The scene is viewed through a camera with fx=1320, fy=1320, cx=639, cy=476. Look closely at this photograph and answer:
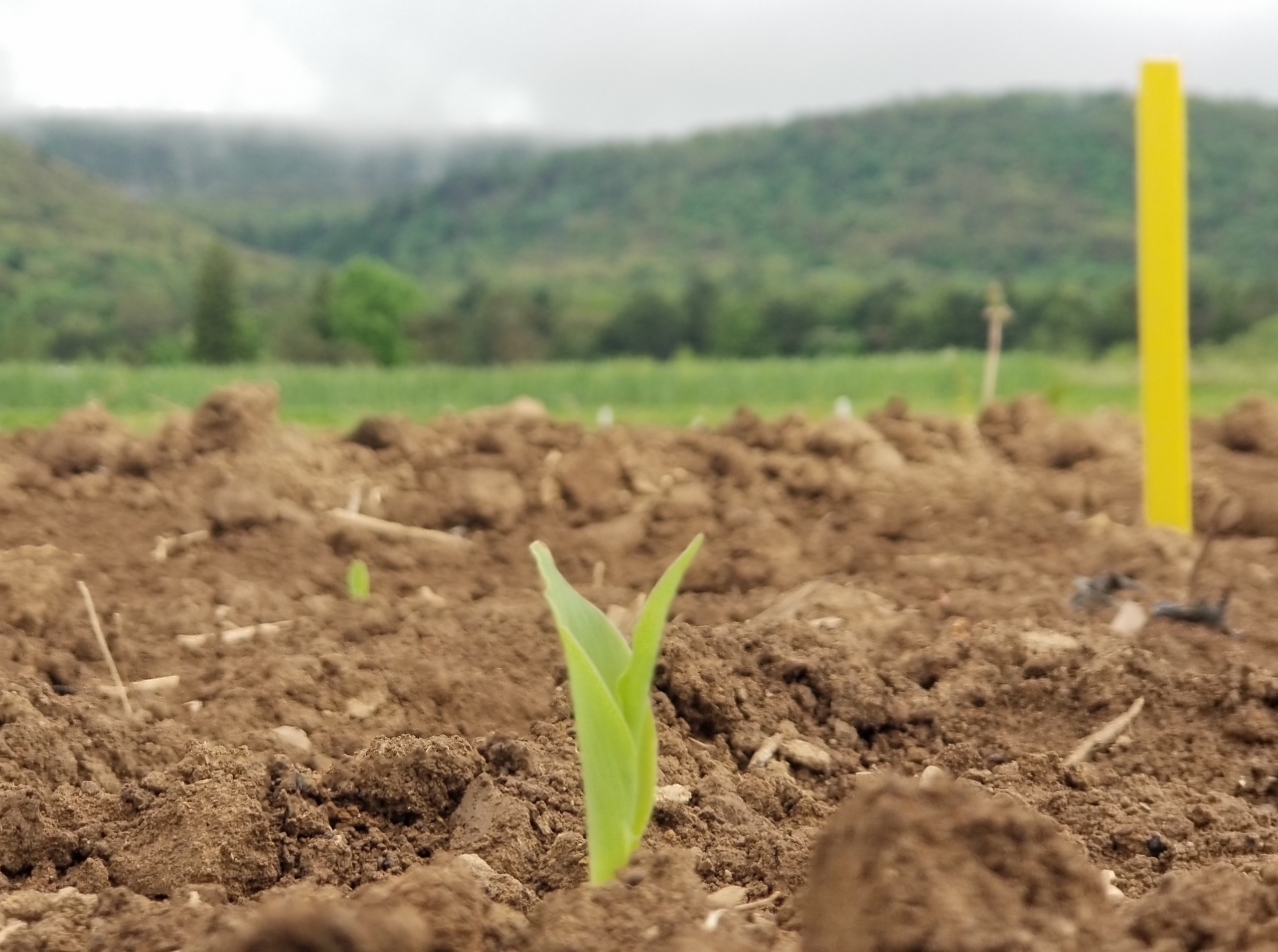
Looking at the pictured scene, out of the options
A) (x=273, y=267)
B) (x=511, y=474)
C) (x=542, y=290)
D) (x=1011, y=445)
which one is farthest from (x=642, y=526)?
(x=273, y=267)

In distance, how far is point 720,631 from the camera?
4.91 feet

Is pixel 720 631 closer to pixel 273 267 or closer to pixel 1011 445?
pixel 1011 445

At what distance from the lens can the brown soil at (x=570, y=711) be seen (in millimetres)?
770

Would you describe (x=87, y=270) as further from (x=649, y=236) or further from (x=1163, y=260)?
(x=649, y=236)

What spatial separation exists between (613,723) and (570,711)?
1.46 feet

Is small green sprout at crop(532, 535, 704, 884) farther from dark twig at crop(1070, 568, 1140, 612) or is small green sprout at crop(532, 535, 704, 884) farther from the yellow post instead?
the yellow post

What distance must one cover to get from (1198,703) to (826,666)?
0.40m

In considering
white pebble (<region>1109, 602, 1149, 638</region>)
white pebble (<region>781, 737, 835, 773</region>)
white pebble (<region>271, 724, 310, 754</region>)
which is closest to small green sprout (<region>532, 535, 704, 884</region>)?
white pebble (<region>781, 737, 835, 773</region>)

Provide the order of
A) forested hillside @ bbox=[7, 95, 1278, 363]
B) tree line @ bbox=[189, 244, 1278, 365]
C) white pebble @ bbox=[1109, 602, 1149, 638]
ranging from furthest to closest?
1. forested hillside @ bbox=[7, 95, 1278, 363]
2. tree line @ bbox=[189, 244, 1278, 365]
3. white pebble @ bbox=[1109, 602, 1149, 638]

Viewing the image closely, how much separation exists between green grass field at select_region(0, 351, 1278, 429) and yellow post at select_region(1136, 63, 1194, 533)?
2.83 m

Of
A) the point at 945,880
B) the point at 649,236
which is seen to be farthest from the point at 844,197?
the point at 945,880

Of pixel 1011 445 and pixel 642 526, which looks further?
pixel 1011 445

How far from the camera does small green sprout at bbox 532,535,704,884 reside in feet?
2.84

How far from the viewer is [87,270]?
331 inches
